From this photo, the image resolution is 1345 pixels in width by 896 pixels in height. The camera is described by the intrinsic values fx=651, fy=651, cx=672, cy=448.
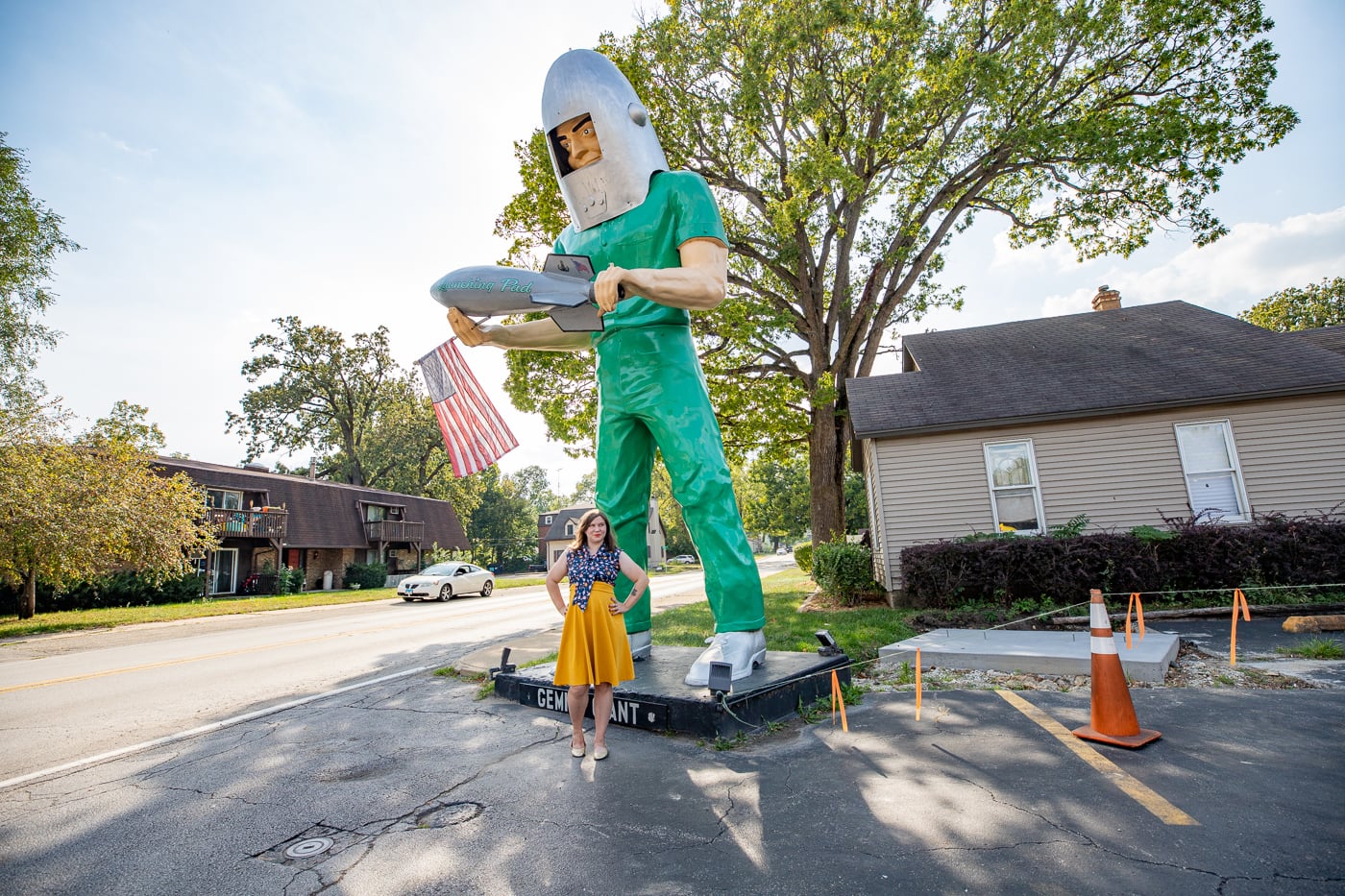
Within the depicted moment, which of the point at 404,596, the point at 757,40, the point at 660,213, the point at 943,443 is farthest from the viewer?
the point at 404,596

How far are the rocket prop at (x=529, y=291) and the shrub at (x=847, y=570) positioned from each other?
9.31 m

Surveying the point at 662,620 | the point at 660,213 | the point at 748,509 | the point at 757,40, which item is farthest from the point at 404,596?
the point at 748,509

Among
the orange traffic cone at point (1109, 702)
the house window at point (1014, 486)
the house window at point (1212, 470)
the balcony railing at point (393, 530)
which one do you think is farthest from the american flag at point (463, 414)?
the balcony railing at point (393, 530)

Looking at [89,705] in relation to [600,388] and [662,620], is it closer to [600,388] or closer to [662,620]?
[600,388]

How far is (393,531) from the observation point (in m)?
34.2

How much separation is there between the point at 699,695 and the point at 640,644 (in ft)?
4.60

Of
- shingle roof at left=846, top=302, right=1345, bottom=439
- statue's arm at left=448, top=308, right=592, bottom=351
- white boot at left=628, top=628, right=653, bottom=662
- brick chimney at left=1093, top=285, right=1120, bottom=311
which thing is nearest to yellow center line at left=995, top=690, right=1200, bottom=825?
white boot at left=628, top=628, right=653, bottom=662

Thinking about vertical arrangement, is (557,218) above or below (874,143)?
below

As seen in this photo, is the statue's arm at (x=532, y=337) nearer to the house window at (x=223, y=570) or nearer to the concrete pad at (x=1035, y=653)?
the concrete pad at (x=1035, y=653)

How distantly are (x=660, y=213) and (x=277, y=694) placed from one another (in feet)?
18.0

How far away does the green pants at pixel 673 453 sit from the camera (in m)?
4.43

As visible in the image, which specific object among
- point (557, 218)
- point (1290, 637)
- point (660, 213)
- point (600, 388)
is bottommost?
point (1290, 637)

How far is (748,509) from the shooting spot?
51.8 meters

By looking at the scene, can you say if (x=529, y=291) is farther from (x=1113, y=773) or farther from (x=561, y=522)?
(x=561, y=522)
